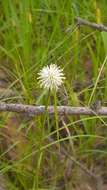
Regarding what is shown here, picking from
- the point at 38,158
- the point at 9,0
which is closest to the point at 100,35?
the point at 9,0

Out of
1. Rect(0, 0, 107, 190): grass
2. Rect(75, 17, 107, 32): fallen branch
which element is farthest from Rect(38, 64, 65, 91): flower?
Rect(75, 17, 107, 32): fallen branch

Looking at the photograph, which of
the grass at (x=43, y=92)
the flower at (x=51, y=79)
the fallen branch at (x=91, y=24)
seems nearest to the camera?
the flower at (x=51, y=79)

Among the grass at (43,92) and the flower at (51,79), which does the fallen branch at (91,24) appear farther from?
the flower at (51,79)

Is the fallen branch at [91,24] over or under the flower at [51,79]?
over

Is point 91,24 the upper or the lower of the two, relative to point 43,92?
upper

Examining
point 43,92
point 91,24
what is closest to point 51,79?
point 43,92

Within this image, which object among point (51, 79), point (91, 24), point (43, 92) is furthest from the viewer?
point (91, 24)

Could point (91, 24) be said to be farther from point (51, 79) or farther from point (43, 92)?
point (51, 79)

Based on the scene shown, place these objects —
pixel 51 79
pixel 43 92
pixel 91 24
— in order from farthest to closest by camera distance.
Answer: pixel 91 24, pixel 43 92, pixel 51 79

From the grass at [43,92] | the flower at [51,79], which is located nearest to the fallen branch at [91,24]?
the grass at [43,92]
